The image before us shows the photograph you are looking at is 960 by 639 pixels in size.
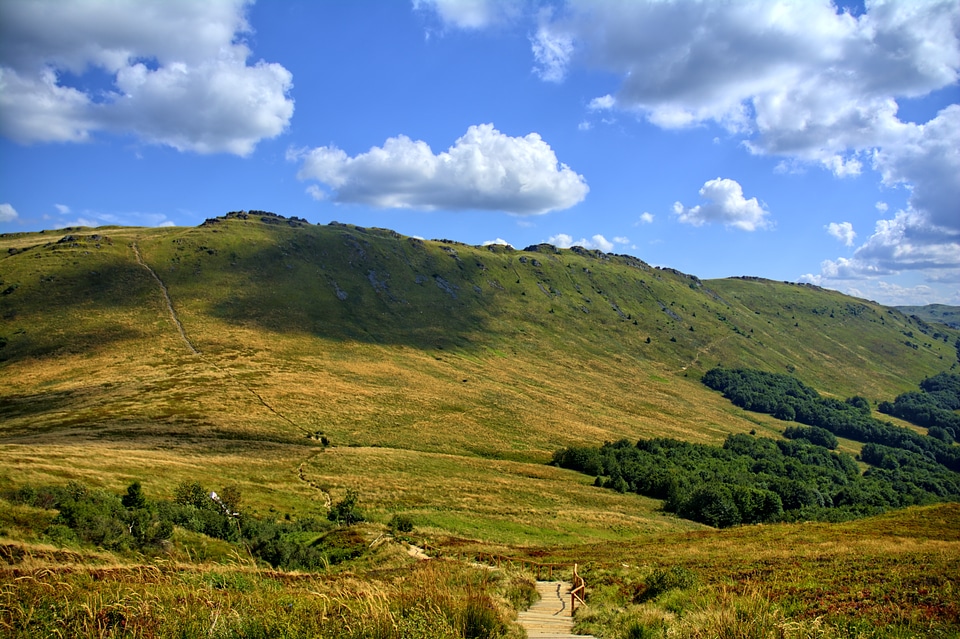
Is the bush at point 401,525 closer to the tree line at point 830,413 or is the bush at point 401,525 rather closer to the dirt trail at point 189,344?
the dirt trail at point 189,344

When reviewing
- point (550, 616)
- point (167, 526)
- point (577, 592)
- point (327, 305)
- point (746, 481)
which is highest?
point (327, 305)

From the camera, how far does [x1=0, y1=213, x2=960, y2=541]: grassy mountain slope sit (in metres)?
55.3

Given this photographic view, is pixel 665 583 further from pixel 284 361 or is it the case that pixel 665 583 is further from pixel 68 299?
pixel 68 299

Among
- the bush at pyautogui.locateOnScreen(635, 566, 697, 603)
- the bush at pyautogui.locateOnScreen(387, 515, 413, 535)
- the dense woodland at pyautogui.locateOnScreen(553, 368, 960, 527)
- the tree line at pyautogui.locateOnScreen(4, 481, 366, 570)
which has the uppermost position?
the bush at pyautogui.locateOnScreen(635, 566, 697, 603)

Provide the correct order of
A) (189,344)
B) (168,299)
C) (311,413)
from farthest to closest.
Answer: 1. (168,299)
2. (189,344)
3. (311,413)

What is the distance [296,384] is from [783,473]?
98.4 metres

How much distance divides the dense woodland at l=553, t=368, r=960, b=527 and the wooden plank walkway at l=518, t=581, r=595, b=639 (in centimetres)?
5200

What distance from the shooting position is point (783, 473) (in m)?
98.6

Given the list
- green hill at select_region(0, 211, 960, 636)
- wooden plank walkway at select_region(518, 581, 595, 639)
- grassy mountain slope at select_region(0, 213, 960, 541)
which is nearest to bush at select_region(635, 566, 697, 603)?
green hill at select_region(0, 211, 960, 636)

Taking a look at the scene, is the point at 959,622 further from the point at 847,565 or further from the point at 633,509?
the point at 633,509

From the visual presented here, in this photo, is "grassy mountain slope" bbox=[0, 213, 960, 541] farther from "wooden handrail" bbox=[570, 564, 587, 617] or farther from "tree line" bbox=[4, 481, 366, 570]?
"wooden handrail" bbox=[570, 564, 587, 617]

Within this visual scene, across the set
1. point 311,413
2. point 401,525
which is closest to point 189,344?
point 311,413

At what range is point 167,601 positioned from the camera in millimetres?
7695

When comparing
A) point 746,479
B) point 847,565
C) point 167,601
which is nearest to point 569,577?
point 847,565
